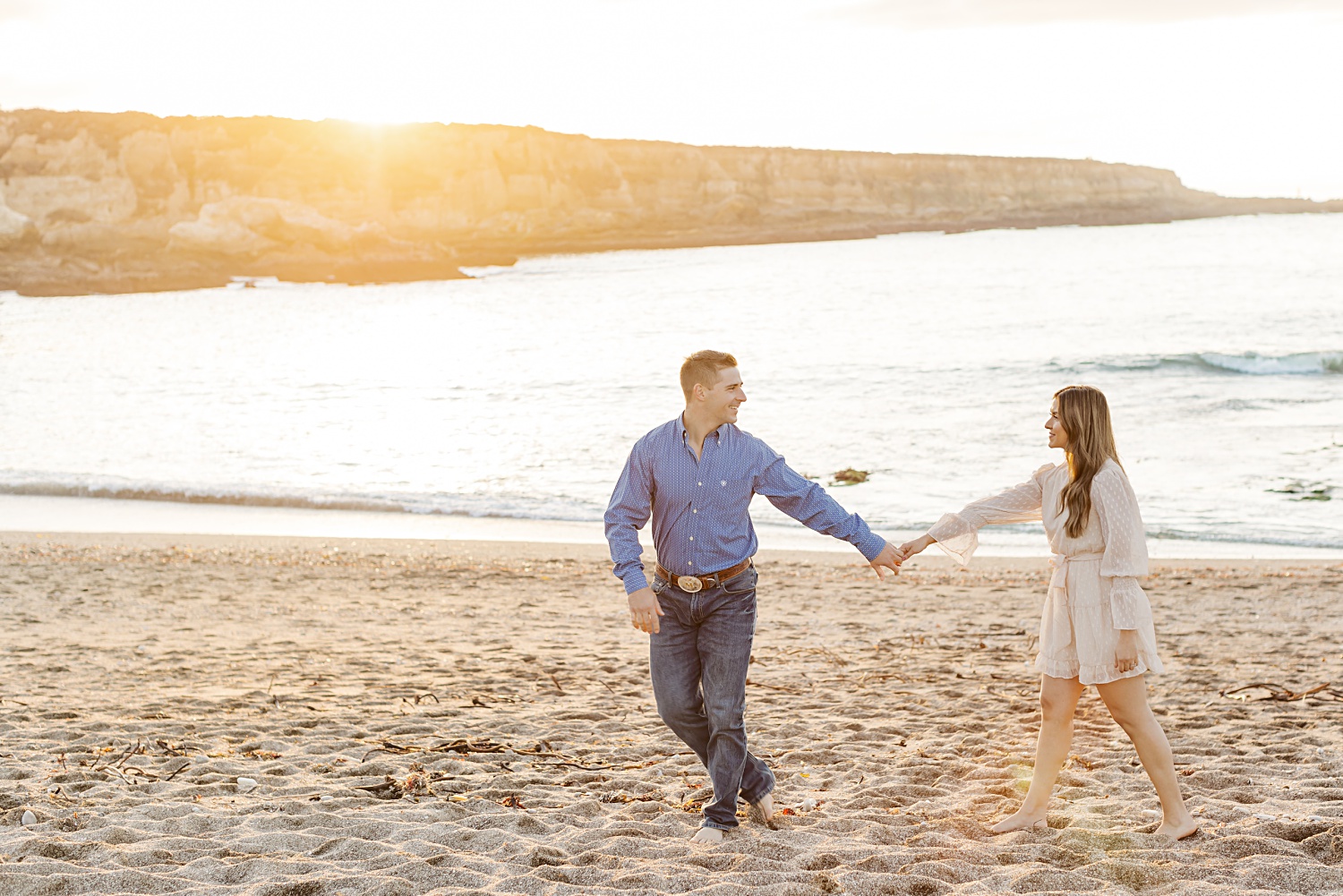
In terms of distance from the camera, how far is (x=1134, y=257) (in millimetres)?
81188

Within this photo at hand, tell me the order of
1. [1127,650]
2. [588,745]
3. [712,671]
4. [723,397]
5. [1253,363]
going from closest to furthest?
[1127,650], [723,397], [712,671], [588,745], [1253,363]

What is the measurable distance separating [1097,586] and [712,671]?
1.37m

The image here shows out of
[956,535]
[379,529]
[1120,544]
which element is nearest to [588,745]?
[956,535]

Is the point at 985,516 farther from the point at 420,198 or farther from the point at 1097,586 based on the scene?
the point at 420,198

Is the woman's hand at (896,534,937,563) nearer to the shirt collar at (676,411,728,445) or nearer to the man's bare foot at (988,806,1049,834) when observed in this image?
the shirt collar at (676,411,728,445)

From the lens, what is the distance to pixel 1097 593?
3896 millimetres

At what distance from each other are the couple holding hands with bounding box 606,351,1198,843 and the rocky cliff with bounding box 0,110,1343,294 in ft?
294

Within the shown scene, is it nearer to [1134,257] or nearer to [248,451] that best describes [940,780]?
[248,451]

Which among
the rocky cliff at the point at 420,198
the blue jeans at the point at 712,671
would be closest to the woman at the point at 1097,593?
the blue jeans at the point at 712,671

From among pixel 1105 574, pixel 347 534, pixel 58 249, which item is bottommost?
pixel 347 534

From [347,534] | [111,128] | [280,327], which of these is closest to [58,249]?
[111,128]

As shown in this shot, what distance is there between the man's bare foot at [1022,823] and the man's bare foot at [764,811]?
830 mm

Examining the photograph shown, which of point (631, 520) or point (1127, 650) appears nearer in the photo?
point (1127, 650)

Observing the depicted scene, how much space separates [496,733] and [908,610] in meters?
4.71
